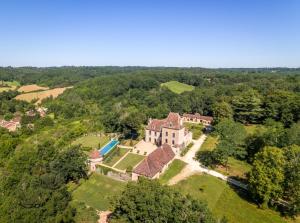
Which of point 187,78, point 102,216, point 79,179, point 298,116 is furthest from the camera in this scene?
point 187,78

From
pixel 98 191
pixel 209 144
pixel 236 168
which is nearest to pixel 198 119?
pixel 209 144

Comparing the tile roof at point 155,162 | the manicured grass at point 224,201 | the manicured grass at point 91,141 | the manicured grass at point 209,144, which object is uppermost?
the tile roof at point 155,162

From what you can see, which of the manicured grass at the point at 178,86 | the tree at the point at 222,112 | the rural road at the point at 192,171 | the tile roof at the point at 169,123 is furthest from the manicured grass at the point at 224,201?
the manicured grass at the point at 178,86

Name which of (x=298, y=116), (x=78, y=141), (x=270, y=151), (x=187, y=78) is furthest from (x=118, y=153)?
(x=187, y=78)

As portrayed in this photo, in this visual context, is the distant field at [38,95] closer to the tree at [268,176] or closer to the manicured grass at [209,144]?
the manicured grass at [209,144]

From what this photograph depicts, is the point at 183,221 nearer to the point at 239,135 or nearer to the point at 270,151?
the point at 270,151

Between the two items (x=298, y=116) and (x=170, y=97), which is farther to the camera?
(x=170, y=97)
